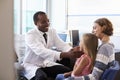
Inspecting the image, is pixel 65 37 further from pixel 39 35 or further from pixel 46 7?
pixel 39 35

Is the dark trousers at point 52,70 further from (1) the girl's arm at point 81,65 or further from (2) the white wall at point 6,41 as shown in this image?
(2) the white wall at point 6,41

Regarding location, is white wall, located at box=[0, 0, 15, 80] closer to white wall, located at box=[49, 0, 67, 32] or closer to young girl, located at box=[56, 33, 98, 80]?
young girl, located at box=[56, 33, 98, 80]

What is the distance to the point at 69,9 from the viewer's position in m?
4.29

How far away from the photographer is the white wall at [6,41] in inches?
22.2

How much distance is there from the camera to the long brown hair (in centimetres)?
212

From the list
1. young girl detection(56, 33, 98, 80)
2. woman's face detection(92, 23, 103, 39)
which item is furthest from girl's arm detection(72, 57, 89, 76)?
woman's face detection(92, 23, 103, 39)

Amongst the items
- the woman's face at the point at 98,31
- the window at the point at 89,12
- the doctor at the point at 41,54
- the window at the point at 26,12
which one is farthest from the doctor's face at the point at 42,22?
the window at the point at 89,12

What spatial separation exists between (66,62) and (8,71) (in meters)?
2.25

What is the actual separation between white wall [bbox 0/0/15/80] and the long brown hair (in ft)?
5.19

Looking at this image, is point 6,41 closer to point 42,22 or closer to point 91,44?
point 91,44

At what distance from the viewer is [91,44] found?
2135 mm

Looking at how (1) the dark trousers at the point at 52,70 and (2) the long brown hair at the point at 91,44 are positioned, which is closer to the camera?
(2) the long brown hair at the point at 91,44

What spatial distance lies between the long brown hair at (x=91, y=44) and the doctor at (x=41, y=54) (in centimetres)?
32

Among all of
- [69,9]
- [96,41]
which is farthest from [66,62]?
[69,9]
